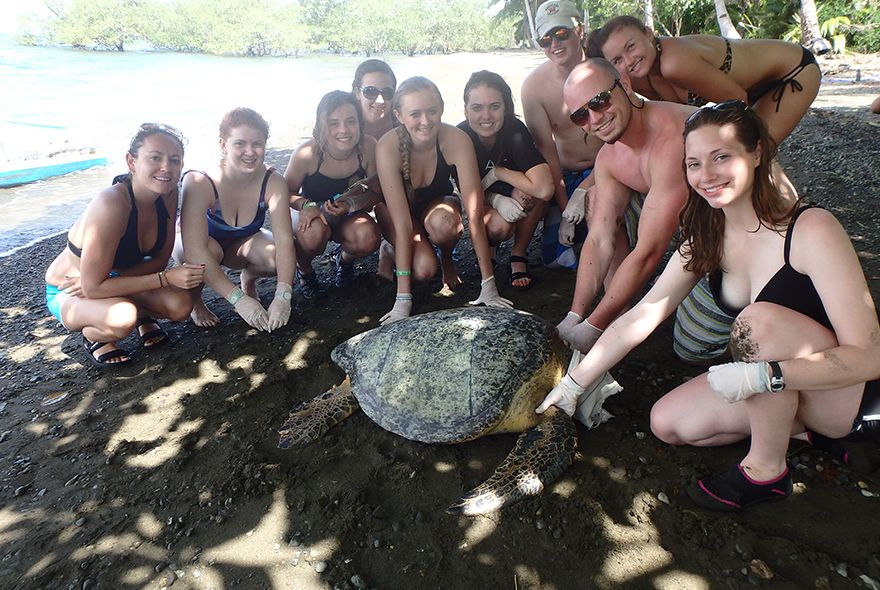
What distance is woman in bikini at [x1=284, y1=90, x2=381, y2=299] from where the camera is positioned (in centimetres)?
346

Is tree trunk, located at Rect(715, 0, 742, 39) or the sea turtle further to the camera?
tree trunk, located at Rect(715, 0, 742, 39)

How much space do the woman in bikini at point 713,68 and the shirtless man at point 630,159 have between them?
455 mm

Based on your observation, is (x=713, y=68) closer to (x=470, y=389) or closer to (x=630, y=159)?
(x=630, y=159)

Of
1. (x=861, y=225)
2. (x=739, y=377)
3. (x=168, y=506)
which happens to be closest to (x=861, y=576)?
(x=739, y=377)

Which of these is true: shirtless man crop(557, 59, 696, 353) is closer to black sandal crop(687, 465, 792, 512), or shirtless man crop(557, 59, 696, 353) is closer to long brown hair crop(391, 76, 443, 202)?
black sandal crop(687, 465, 792, 512)

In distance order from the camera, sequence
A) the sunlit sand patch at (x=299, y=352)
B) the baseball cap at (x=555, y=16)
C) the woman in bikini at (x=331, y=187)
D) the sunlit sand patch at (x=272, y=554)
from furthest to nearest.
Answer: the woman in bikini at (x=331, y=187)
the baseball cap at (x=555, y=16)
the sunlit sand patch at (x=299, y=352)
the sunlit sand patch at (x=272, y=554)

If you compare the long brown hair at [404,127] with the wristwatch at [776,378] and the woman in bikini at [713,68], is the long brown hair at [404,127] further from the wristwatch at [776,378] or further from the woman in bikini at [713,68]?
the wristwatch at [776,378]

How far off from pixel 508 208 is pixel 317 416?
6.40ft

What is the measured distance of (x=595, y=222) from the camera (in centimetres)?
286

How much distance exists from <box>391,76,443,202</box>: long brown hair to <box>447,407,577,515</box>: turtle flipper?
1.86 m

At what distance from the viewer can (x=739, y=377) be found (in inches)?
65.5

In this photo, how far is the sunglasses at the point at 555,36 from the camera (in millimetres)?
3361

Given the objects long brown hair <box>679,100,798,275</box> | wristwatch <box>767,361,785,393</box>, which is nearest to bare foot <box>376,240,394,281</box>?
long brown hair <box>679,100,798,275</box>

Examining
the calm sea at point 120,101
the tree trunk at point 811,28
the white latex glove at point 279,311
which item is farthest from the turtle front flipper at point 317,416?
the tree trunk at point 811,28
